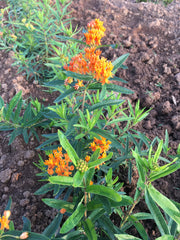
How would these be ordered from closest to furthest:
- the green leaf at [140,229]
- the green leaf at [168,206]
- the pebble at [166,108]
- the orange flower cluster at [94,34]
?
the green leaf at [168,206]
the green leaf at [140,229]
the orange flower cluster at [94,34]
the pebble at [166,108]

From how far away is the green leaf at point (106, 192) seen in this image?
1.23 m

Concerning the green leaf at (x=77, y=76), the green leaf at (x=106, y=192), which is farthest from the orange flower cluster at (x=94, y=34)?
the green leaf at (x=106, y=192)

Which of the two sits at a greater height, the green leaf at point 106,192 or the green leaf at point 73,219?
the green leaf at point 106,192

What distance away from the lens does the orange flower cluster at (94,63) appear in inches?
66.1

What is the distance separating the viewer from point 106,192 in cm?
128

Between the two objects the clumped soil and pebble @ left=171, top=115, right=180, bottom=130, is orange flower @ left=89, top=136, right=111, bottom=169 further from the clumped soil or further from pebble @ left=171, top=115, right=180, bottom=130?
pebble @ left=171, top=115, right=180, bottom=130

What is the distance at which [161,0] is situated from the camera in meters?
5.66

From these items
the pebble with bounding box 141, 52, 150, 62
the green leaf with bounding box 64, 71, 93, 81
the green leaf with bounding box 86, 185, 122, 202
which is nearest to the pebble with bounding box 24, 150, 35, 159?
the green leaf with bounding box 64, 71, 93, 81

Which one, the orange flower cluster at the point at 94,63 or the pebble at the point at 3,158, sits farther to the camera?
the pebble at the point at 3,158

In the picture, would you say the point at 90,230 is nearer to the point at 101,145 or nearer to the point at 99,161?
the point at 99,161

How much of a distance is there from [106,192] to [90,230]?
1.17 ft

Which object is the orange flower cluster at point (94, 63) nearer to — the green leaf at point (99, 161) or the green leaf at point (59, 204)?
the green leaf at point (99, 161)

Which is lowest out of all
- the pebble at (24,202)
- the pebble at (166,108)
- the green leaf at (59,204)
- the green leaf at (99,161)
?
the pebble at (24,202)

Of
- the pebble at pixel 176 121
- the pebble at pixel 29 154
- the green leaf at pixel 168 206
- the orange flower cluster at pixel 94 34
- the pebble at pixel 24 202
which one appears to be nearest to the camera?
the green leaf at pixel 168 206
